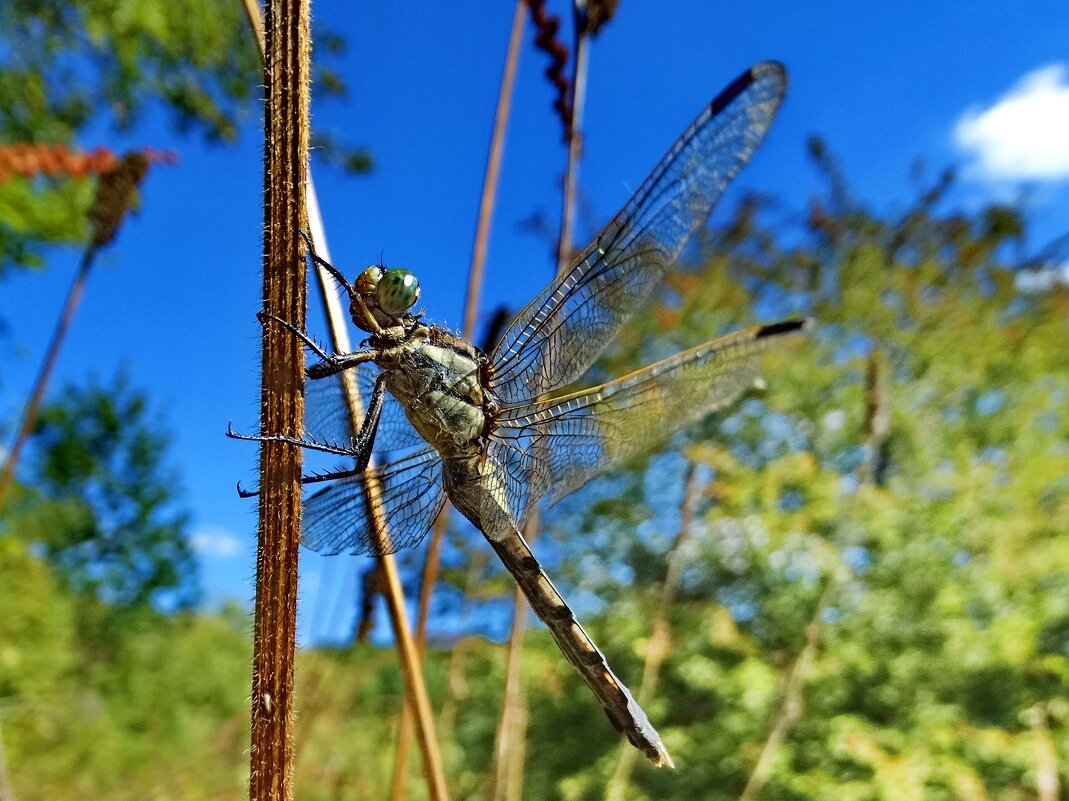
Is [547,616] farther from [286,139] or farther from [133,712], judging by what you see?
[133,712]

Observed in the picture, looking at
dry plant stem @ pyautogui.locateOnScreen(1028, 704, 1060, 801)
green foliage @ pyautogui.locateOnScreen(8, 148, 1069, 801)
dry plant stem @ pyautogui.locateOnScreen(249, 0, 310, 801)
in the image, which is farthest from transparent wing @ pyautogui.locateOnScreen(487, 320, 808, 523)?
dry plant stem @ pyautogui.locateOnScreen(1028, 704, 1060, 801)

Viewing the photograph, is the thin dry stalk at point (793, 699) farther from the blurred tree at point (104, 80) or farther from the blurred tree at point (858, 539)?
the blurred tree at point (104, 80)

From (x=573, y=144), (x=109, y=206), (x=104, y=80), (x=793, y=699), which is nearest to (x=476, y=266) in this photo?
(x=573, y=144)

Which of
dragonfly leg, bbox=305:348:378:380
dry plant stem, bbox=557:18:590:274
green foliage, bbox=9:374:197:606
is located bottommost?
dragonfly leg, bbox=305:348:378:380

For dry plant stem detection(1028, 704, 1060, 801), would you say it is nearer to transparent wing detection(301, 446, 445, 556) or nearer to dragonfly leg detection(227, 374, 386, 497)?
transparent wing detection(301, 446, 445, 556)

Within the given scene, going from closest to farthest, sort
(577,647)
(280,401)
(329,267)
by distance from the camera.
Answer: (280,401) < (329,267) < (577,647)

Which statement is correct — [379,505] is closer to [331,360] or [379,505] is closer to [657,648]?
[331,360]

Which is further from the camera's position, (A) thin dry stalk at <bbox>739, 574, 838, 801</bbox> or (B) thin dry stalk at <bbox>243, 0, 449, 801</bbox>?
(A) thin dry stalk at <bbox>739, 574, 838, 801</bbox>
